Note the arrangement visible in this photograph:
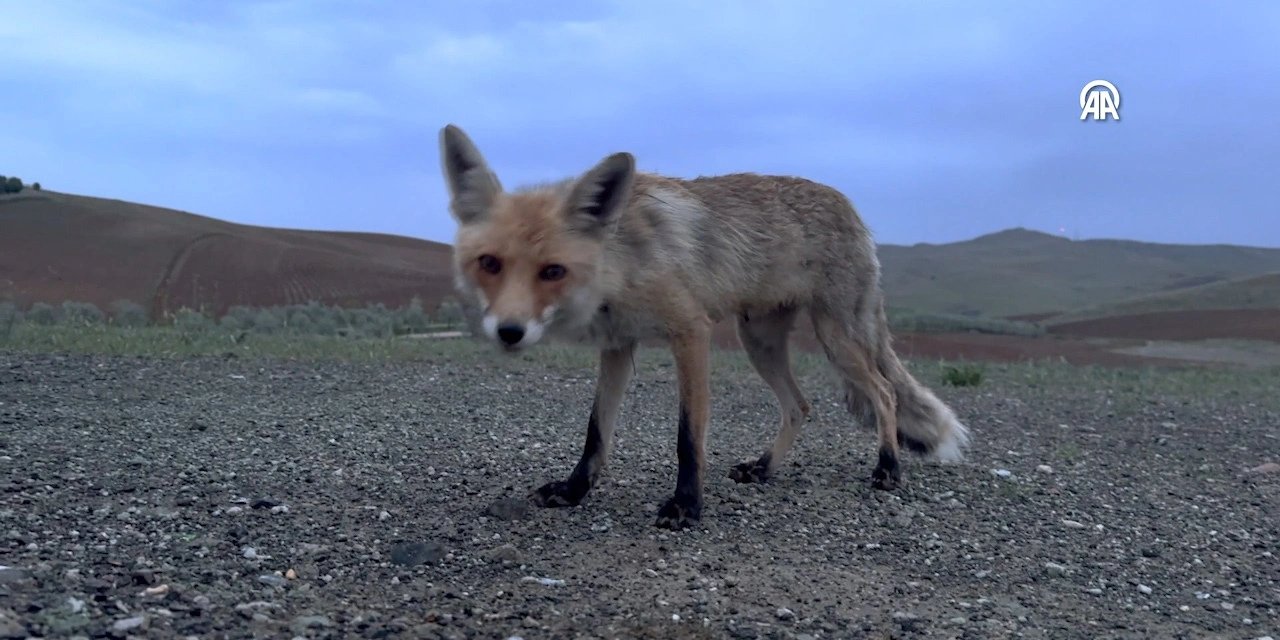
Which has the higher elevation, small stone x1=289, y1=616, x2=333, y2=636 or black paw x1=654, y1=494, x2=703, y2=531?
black paw x1=654, y1=494, x2=703, y2=531

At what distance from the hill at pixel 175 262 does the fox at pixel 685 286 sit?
12.4m

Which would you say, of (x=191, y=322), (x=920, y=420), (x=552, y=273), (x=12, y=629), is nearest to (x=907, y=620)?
(x=552, y=273)

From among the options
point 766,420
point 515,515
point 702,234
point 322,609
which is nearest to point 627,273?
point 702,234

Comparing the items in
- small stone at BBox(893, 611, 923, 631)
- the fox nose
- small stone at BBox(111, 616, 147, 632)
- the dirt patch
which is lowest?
small stone at BBox(893, 611, 923, 631)

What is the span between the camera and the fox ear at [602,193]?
5.00m

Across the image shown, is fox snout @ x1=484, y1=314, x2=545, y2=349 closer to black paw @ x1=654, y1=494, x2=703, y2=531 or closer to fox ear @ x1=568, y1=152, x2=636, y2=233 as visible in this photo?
fox ear @ x1=568, y1=152, x2=636, y2=233

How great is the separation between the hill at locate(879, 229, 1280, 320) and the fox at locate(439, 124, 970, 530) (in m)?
35.7

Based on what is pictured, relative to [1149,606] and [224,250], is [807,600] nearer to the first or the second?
[1149,606]

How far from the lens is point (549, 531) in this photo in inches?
201

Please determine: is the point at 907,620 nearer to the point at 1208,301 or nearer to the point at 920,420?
the point at 920,420

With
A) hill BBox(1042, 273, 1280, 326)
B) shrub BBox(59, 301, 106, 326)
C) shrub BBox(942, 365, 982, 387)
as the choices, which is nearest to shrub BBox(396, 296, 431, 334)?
shrub BBox(59, 301, 106, 326)

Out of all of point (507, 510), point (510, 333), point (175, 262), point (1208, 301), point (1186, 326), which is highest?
point (1208, 301)

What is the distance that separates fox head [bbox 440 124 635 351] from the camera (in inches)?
181

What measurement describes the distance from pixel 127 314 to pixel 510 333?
13.1 metres
